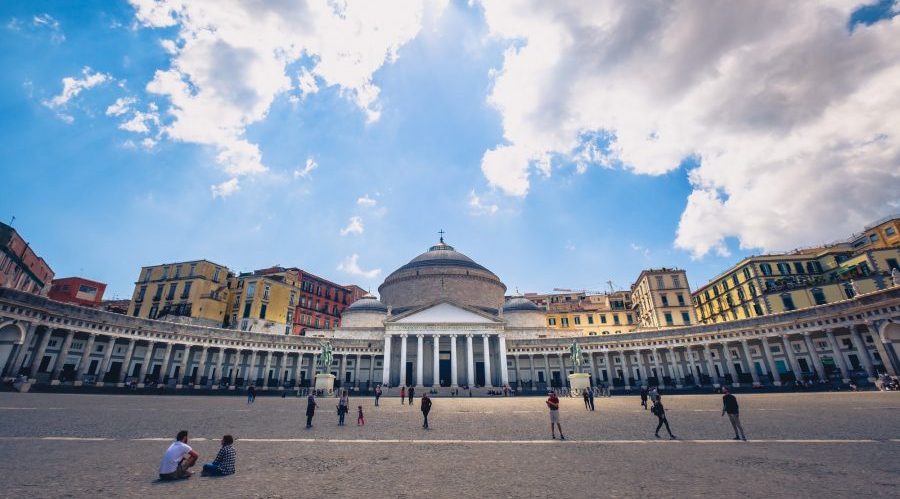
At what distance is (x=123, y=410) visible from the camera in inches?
679

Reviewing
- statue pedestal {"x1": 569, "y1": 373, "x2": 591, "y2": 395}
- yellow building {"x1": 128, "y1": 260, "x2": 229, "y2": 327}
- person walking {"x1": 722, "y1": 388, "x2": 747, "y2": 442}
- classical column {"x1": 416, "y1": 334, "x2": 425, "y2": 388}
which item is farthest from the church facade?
person walking {"x1": 722, "y1": 388, "x2": 747, "y2": 442}

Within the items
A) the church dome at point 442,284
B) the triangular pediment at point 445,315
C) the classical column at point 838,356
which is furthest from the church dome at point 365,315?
the classical column at point 838,356

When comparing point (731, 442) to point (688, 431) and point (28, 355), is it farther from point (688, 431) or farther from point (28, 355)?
point (28, 355)

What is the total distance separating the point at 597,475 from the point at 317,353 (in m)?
44.5

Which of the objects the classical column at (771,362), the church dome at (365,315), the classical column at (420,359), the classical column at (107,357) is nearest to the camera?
the classical column at (107,357)

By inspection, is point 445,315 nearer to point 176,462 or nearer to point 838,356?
point 838,356

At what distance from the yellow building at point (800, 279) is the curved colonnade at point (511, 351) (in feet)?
35.1

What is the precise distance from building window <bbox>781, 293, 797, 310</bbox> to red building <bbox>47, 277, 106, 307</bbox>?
295ft

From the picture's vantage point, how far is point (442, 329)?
4466 cm

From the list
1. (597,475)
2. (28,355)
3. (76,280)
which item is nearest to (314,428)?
(597,475)

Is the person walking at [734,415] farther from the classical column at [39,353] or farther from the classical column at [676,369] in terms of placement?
the classical column at [39,353]

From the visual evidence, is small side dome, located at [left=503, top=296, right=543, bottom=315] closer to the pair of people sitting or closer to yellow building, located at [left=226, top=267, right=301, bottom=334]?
yellow building, located at [left=226, top=267, right=301, bottom=334]

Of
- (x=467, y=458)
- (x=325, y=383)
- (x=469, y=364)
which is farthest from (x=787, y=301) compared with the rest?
(x=467, y=458)

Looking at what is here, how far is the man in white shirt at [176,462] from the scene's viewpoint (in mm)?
6648
